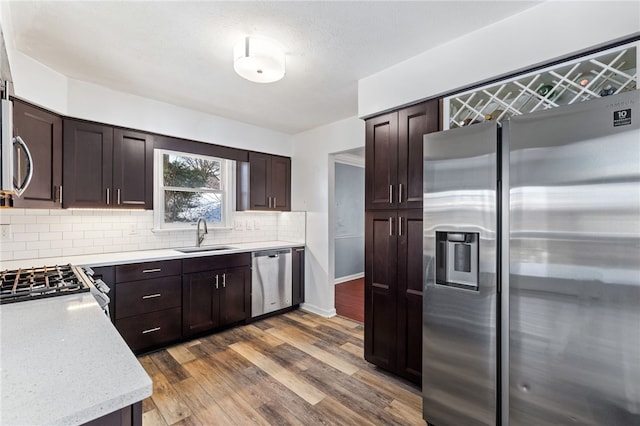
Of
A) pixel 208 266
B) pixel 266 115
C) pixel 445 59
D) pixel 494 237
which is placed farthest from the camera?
pixel 266 115

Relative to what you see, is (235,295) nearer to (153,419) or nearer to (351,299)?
(153,419)

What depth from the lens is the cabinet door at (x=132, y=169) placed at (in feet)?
9.58

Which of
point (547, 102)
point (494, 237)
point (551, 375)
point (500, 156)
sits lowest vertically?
point (551, 375)

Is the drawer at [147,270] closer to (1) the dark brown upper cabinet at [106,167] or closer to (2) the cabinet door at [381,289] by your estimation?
(1) the dark brown upper cabinet at [106,167]

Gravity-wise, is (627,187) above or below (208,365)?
above

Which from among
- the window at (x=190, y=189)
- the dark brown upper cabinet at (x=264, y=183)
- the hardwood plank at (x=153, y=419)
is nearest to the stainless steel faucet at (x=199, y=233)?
the window at (x=190, y=189)

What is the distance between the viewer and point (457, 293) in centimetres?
173

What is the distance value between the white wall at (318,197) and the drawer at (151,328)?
1.73 meters

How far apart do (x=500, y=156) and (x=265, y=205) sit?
10.2ft

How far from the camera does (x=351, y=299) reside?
4.71 metres

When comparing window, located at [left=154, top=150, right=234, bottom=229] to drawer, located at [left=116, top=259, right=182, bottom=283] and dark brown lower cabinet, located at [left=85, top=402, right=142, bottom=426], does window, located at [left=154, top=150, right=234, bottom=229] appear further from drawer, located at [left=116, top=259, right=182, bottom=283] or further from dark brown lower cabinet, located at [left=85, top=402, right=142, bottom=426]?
dark brown lower cabinet, located at [left=85, top=402, right=142, bottom=426]

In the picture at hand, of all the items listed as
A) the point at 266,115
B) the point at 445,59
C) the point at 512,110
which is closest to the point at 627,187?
the point at 512,110

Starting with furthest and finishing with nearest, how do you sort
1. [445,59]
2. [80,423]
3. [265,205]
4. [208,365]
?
1. [265,205]
2. [208,365]
3. [445,59]
4. [80,423]

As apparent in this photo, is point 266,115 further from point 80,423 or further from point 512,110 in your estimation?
point 80,423
